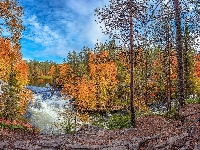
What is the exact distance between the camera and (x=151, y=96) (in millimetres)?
56906

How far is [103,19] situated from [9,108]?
52.9 ft

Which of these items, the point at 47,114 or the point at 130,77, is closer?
the point at 130,77

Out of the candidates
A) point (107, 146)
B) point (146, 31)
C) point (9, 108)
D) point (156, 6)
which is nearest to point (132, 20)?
point (146, 31)

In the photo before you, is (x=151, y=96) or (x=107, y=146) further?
(x=151, y=96)

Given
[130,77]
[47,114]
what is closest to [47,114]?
[47,114]

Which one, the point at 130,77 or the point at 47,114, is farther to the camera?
the point at 47,114

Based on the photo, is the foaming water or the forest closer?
the forest

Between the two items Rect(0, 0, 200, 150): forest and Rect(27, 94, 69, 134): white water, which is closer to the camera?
Rect(0, 0, 200, 150): forest

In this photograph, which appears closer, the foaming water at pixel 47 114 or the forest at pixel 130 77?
the forest at pixel 130 77

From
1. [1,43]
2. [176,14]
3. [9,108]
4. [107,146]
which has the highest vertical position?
[176,14]

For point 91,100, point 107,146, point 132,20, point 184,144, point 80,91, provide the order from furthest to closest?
point 91,100 → point 80,91 → point 132,20 → point 107,146 → point 184,144

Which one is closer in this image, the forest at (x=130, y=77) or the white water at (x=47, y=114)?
the forest at (x=130, y=77)

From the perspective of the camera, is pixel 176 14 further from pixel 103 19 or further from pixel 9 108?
pixel 9 108

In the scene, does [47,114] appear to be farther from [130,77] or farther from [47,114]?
[130,77]
